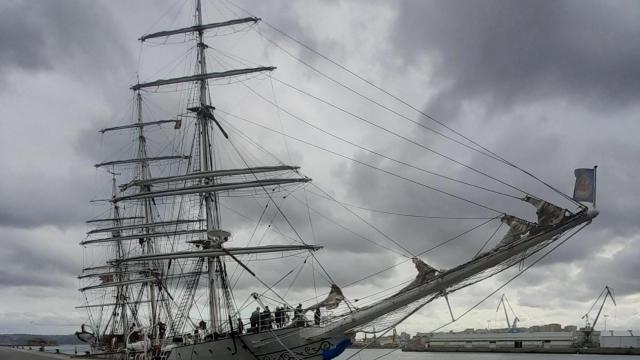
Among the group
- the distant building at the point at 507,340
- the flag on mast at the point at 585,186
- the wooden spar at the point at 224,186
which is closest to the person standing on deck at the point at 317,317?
the wooden spar at the point at 224,186

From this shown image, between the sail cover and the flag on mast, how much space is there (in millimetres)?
12097

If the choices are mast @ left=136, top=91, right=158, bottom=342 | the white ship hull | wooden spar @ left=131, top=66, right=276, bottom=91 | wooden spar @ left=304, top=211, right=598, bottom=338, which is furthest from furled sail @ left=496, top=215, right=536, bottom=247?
mast @ left=136, top=91, right=158, bottom=342

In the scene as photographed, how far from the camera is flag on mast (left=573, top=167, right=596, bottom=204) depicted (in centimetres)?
2325

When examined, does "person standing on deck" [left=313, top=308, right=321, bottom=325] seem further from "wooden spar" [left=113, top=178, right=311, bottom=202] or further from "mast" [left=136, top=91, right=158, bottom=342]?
"mast" [left=136, top=91, right=158, bottom=342]

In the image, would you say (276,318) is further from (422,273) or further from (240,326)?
(422,273)

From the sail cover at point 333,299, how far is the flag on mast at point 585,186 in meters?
12.1

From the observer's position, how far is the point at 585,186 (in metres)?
23.5

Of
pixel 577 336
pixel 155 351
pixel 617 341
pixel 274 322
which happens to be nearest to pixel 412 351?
pixel 577 336

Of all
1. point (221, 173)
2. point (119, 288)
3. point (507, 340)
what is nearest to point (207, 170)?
point (221, 173)

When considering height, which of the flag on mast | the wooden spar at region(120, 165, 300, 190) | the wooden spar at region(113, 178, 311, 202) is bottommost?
the flag on mast

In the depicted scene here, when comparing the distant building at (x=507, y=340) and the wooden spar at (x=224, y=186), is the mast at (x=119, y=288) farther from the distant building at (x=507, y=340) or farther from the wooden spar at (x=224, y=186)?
the distant building at (x=507, y=340)

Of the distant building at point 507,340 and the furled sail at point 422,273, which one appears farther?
the distant building at point 507,340

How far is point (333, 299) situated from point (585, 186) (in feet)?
42.2

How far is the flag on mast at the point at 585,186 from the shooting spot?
915 inches
